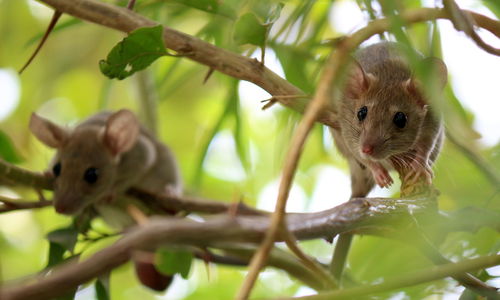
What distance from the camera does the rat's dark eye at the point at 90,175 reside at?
10.9 feet

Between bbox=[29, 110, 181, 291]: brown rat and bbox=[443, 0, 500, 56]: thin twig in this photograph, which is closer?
bbox=[443, 0, 500, 56]: thin twig

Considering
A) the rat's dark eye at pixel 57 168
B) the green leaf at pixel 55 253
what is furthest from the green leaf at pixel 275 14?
the rat's dark eye at pixel 57 168

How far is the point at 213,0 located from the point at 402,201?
686mm

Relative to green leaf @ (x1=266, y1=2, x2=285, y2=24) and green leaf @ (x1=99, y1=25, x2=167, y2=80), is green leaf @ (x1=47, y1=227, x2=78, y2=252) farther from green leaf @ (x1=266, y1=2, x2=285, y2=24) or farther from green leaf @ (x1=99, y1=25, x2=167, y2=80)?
green leaf @ (x1=266, y1=2, x2=285, y2=24)

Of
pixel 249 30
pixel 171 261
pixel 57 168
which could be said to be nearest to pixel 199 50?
pixel 249 30

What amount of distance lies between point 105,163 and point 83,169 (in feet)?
0.63

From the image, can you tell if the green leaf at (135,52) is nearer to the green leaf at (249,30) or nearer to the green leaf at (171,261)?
the green leaf at (249,30)

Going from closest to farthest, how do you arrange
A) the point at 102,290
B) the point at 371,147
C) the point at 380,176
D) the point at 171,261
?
the point at 171,261 < the point at 102,290 < the point at 380,176 < the point at 371,147

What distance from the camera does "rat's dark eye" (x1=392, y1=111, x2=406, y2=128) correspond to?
2496mm

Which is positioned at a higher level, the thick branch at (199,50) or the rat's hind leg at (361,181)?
the thick branch at (199,50)

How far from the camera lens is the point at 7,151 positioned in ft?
6.79

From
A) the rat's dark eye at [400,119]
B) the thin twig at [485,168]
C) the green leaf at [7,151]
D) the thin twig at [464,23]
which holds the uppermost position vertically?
the thin twig at [464,23]

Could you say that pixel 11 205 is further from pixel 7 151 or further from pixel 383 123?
pixel 383 123

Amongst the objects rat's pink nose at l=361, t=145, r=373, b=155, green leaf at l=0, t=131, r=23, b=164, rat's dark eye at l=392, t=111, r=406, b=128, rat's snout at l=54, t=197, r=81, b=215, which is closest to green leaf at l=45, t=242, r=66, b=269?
green leaf at l=0, t=131, r=23, b=164
